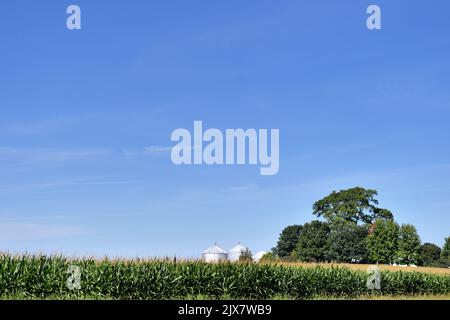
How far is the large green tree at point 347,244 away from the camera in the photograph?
6562 cm

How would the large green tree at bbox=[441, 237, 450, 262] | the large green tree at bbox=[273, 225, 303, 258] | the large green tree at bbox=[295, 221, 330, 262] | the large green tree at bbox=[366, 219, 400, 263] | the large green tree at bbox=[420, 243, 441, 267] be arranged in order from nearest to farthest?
the large green tree at bbox=[295, 221, 330, 262] < the large green tree at bbox=[366, 219, 400, 263] < the large green tree at bbox=[273, 225, 303, 258] < the large green tree at bbox=[420, 243, 441, 267] < the large green tree at bbox=[441, 237, 450, 262]

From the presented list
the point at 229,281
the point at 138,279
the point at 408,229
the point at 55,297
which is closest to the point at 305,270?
the point at 229,281

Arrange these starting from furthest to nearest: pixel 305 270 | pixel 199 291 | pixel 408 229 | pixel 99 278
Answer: pixel 408 229 < pixel 305 270 < pixel 199 291 < pixel 99 278

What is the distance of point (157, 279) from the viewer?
931 inches

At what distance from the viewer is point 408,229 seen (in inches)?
2820

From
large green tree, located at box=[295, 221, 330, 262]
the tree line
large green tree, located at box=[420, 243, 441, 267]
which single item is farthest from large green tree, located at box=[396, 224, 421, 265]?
large green tree, located at box=[420, 243, 441, 267]

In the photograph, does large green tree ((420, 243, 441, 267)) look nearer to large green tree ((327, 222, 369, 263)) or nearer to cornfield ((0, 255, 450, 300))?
large green tree ((327, 222, 369, 263))

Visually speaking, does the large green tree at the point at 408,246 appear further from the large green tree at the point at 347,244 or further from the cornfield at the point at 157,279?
the cornfield at the point at 157,279

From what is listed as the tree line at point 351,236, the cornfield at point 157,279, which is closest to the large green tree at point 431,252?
the tree line at point 351,236

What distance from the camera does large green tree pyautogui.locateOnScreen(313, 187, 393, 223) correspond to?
7725 centimetres

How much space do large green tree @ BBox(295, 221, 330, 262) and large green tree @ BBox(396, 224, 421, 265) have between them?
9.92 meters
